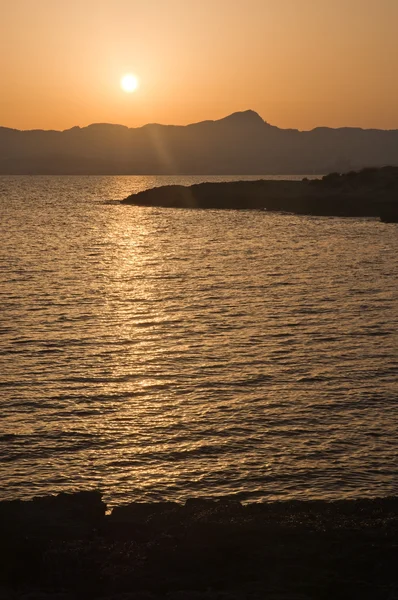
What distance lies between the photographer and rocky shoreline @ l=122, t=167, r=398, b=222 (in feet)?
495

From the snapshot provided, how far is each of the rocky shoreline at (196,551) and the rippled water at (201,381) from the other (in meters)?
Answer: 3.13

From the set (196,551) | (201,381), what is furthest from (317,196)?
(196,551)

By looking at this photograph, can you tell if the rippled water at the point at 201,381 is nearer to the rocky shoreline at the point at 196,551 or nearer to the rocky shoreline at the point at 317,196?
the rocky shoreline at the point at 196,551

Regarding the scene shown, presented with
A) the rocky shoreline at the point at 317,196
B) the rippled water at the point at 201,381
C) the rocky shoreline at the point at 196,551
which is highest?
the rocky shoreline at the point at 317,196

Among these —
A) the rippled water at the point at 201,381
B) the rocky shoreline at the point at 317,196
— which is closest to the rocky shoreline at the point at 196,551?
the rippled water at the point at 201,381

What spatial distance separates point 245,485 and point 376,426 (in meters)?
6.63

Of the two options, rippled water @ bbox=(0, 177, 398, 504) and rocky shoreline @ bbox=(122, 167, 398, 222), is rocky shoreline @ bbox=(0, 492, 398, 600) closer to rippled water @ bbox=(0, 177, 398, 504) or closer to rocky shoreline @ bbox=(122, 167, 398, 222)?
rippled water @ bbox=(0, 177, 398, 504)

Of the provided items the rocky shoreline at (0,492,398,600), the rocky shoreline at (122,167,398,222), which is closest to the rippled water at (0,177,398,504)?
the rocky shoreline at (0,492,398,600)

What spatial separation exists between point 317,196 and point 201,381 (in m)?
140

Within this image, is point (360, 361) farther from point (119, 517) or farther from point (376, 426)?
point (119, 517)

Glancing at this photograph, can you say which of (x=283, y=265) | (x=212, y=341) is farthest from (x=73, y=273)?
(x=212, y=341)

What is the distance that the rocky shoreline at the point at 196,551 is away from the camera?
1504 cm

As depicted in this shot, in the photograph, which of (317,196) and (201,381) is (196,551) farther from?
(317,196)

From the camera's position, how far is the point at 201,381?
32781mm
